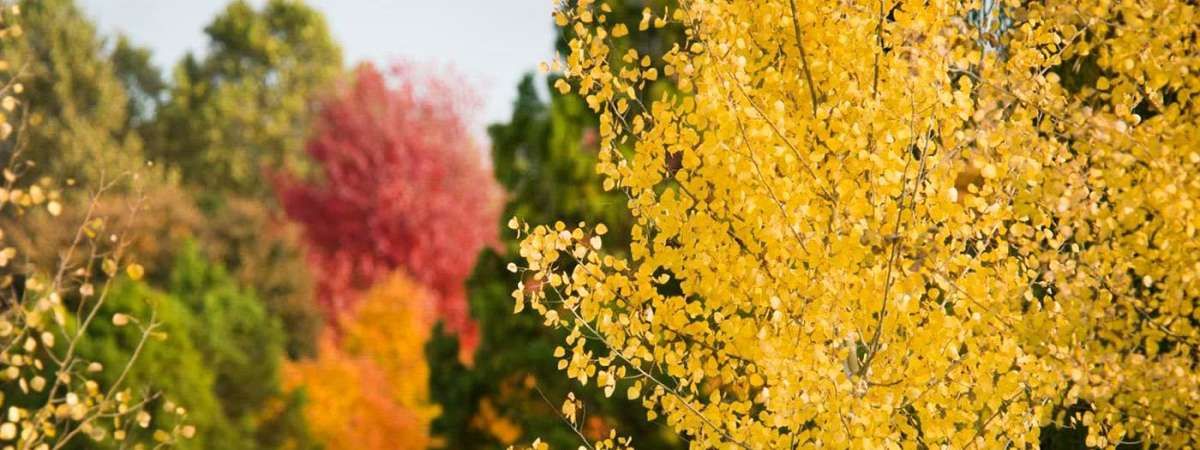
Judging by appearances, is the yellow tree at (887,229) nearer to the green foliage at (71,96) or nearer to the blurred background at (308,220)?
the blurred background at (308,220)

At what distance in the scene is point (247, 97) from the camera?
51062 mm

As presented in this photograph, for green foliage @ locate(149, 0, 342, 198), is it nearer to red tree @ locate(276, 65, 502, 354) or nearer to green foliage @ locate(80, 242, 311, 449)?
red tree @ locate(276, 65, 502, 354)

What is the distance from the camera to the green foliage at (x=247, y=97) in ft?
162

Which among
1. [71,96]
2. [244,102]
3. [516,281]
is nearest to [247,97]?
[244,102]

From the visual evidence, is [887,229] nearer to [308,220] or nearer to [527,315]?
[527,315]

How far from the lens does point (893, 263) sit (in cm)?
696

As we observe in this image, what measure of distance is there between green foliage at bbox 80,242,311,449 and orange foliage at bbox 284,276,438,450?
74 cm

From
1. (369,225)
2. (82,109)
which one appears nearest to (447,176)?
(369,225)

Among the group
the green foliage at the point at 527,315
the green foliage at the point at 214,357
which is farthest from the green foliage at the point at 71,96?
the green foliage at the point at 527,315

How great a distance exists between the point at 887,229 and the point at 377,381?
2056cm

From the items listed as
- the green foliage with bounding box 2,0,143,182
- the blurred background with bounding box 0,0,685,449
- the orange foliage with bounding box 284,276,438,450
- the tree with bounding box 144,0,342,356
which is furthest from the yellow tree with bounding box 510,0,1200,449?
the green foliage with bounding box 2,0,143,182

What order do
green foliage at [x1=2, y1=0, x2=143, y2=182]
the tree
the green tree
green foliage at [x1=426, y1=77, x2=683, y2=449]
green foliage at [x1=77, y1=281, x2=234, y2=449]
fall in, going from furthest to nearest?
the tree < green foliage at [x1=2, y1=0, x2=143, y2=182] < green foliage at [x1=77, y1=281, x2=234, y2=449] < green foliage at [x1=426, y1=77, x2=683, y2=449] < the green tree

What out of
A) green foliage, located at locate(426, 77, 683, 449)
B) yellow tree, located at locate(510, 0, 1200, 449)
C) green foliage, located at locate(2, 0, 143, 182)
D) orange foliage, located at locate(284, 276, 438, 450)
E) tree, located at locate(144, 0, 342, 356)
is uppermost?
tree, located at locate(144, 0, 342, 356)

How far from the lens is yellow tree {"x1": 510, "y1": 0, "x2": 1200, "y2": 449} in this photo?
22.0 ft
